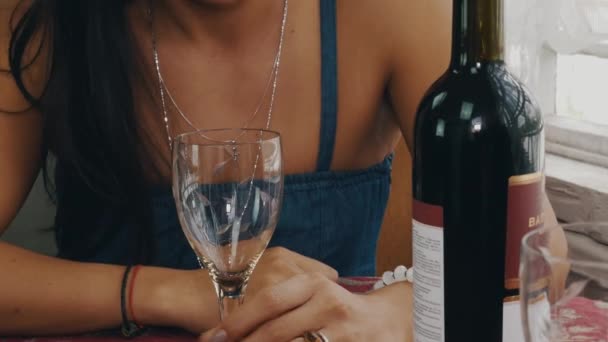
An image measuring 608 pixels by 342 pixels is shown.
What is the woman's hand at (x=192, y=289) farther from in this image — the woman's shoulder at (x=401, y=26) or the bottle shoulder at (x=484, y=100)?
the woman's shoulder at (x=401, y=26)

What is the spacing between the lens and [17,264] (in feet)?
2.91

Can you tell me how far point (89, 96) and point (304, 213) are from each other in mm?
364

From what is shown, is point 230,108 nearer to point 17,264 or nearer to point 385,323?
point 17,264

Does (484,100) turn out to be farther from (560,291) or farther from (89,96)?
(89,96)

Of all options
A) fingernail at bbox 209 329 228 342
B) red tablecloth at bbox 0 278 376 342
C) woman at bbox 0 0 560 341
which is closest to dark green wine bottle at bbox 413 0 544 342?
fingernail at bbox 209 329 228 342

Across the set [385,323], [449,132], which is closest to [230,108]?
[385,323]

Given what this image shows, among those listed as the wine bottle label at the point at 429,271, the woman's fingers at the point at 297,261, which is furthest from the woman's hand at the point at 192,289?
the wine bottle label at the point at 429,271

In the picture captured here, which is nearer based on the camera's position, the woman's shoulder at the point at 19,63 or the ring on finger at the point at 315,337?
the ring on finger at the point at 315,337

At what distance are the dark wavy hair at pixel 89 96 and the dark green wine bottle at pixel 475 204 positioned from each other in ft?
2.08

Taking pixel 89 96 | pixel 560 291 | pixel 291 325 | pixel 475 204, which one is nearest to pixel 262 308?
pixel 291 325

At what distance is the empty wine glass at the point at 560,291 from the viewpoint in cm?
39

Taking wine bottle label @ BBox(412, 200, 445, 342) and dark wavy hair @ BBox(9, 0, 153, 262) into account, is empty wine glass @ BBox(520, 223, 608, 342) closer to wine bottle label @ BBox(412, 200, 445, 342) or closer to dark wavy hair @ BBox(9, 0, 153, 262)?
wine bottle label @ BBox(412, 200, 445, 342)

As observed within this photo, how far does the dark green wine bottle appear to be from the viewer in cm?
53

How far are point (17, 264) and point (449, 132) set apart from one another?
1.88 feet
